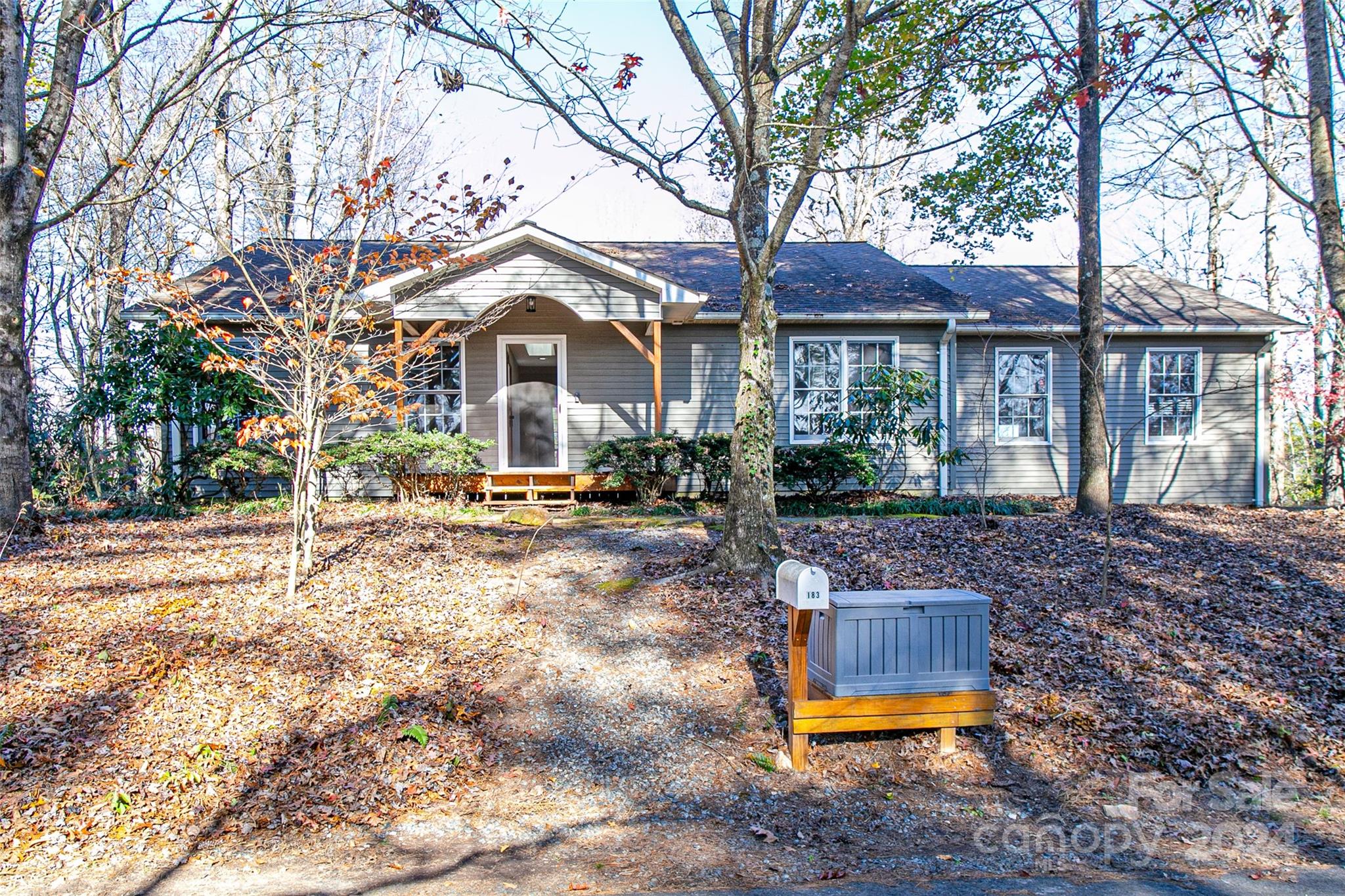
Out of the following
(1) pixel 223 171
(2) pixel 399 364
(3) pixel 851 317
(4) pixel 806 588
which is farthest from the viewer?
(1) pixel 223 171

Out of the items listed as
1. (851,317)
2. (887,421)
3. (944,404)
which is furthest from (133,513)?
(944,404)

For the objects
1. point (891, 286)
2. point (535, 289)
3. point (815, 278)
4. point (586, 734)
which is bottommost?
point (586, 734)

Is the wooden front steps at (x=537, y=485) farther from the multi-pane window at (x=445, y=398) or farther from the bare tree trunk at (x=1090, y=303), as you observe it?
the bare tree trunk at (x=1090, y=303)

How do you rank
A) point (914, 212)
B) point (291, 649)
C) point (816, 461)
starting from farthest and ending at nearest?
point (914, 212) → point (816, 461) → point (291, 649)

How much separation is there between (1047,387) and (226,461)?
1233 cm

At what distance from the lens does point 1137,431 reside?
1352 centimetres

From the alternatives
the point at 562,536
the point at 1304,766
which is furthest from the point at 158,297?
the point at 1304,766

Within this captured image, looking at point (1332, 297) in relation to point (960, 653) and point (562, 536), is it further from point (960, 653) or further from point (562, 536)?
point (562, 536)

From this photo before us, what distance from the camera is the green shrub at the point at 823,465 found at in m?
11.2

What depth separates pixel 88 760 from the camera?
4203 mm

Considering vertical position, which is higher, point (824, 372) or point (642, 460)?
point (824, 372)

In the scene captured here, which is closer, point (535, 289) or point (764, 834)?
point (764, 834)

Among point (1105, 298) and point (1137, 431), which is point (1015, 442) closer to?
point (1137, 431)

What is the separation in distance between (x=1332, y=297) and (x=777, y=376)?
7310mm
